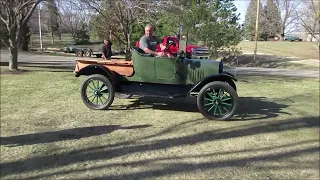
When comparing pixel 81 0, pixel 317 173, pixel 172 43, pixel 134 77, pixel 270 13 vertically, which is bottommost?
pixel 317 173

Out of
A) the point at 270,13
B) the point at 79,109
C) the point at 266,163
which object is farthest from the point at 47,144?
the point at 270,13

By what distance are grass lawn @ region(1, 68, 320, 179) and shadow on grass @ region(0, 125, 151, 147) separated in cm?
1

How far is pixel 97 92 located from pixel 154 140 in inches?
86.1

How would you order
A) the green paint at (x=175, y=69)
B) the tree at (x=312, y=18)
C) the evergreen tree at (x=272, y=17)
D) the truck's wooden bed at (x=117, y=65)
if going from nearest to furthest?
the green paint at (x=175, y=69)
the truck's wooden bed at (x=117, y=65)
the tree at (x=312, y=18)
the evergreen tree at (x=272, y=17)

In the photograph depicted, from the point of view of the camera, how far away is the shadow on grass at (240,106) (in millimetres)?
6461

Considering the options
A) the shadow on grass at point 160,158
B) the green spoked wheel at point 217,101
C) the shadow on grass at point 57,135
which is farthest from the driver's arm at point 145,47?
the shadow on grass at point 160,158

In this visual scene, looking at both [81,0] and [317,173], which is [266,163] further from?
[81,0]

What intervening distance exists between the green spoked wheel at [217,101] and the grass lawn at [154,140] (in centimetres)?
16

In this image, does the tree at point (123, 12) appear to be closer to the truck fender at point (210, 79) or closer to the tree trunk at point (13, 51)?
the tree trunk at point (13, 51)

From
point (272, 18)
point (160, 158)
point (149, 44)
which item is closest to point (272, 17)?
point (272, 18)

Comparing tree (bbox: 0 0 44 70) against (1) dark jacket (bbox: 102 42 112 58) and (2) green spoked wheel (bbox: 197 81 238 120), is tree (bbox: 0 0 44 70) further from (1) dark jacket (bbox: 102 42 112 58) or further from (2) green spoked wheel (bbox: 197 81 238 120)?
(2) green spoked wheel (bbox: 197 81 238 120)

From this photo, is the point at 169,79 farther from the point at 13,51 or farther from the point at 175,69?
the point at 13,51

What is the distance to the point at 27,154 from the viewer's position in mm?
4320

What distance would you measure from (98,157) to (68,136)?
3.14 feet
